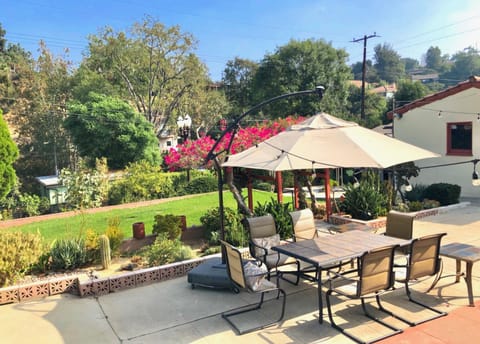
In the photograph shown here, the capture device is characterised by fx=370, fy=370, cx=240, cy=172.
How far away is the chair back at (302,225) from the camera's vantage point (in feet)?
22.7

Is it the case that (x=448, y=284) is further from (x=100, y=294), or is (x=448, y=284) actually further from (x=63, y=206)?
(x=63, y=206)

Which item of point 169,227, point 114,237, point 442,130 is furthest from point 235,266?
point 442,130

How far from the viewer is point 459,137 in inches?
604

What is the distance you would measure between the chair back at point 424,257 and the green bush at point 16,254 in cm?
637

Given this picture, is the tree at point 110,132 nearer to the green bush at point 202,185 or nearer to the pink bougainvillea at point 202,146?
the pink bougainvillea at point 202,146

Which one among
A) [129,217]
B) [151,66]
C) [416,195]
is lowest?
[129,217]

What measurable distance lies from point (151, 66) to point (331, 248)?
2807 centimetres

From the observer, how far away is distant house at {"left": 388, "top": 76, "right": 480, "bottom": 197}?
14.7 metres

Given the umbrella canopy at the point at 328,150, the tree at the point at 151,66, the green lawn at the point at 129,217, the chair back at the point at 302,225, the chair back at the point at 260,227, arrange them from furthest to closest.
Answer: the tree at the point at 151,66 < the green lawn at the point at 129,217 < the chair back at the point at 302,225 < the chair back at the point at 260,227 < the umbrella canopy at the point at 328,150

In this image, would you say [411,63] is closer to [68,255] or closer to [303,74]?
[303,74]

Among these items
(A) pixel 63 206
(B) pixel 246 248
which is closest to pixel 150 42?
(A) pixel 63 206

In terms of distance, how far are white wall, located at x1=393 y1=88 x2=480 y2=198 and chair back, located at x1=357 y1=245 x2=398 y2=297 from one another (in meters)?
12.3

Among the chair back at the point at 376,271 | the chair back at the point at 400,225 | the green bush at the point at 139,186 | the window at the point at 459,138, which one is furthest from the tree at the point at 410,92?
the chair back at the point at 376,271

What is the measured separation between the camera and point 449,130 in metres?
15.6
